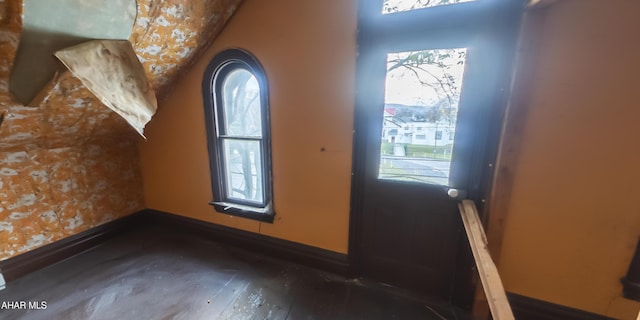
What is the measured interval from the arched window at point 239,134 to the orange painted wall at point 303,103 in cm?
→ 9

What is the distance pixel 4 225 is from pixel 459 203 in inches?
138

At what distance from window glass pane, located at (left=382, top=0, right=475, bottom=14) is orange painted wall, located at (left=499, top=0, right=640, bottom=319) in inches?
21.3

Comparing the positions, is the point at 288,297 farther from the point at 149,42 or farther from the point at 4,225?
the point at 4,225

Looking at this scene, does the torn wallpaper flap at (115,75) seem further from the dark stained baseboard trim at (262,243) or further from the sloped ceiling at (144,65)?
the dark stained baseboard trim at (262,243)

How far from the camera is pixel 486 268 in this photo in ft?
3.43

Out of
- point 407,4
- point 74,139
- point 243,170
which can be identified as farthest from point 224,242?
point 407,4

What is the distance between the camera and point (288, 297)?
169 cm

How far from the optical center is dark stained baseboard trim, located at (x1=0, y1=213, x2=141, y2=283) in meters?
1.84

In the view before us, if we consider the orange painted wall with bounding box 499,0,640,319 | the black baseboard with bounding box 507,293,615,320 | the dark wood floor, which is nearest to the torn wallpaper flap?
the dark wood floor

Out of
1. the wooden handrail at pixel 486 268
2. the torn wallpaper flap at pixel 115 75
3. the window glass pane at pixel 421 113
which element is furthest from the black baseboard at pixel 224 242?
the torn wallpaper flap at pixel 115 75

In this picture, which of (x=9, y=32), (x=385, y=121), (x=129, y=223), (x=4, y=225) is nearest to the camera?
(x=9, y=32)

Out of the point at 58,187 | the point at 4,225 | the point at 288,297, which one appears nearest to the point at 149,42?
the point at 58,187

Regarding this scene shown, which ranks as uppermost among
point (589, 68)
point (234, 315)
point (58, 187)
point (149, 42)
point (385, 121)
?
point (149, 42)

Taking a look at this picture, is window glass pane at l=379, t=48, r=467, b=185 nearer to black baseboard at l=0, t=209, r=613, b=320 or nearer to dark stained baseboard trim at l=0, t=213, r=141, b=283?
black baseboard at l=0, t=209, r=613, b=320
